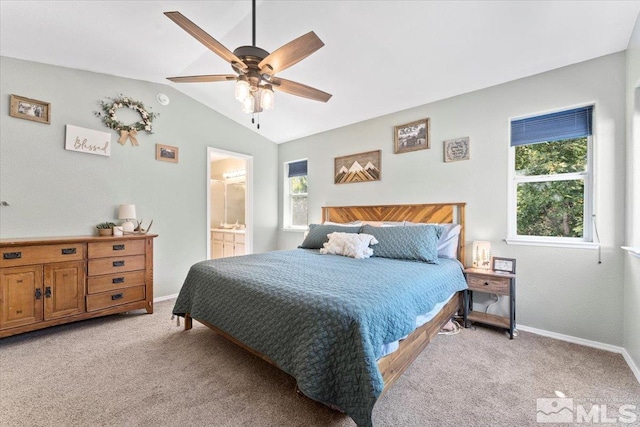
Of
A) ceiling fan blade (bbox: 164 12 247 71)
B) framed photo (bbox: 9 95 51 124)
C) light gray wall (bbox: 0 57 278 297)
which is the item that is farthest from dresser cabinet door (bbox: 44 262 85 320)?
ceiling fan blade (bbox: 164 12 247 71)

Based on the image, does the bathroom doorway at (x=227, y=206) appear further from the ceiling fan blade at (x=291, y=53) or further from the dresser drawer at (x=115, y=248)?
the ceiling fan blade at (x=291, y=53)

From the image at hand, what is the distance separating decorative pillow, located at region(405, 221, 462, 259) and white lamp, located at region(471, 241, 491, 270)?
185mm

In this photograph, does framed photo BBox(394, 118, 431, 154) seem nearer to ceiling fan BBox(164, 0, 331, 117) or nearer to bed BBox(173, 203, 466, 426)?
bed BBox(173, 203, 466, 426)

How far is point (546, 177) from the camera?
2621mm

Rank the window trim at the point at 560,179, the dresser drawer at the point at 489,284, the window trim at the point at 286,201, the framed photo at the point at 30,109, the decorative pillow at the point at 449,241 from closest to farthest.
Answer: the window trim at the point at 560,179 → the dresser drawer at the point at 489,284 → the framed photo at the point at 30,109 → the decorative pillow at the point at 449,241 → the window trim at the point at 286,201

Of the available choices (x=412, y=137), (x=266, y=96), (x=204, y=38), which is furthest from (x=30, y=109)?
(x=412, y=137)

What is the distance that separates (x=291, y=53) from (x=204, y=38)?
1.79ft

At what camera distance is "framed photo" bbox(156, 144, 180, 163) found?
3.58m

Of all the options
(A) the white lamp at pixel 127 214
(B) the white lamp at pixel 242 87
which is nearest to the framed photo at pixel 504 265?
(B) the white lamp at pixel 242 87

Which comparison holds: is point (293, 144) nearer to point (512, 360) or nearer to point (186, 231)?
point (186, 231)

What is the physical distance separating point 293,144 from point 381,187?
2014mm

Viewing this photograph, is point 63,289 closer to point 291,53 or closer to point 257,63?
point 257,63

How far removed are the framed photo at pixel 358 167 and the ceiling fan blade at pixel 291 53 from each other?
86.4 inches

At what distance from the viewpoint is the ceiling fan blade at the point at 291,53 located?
5.33 ft
